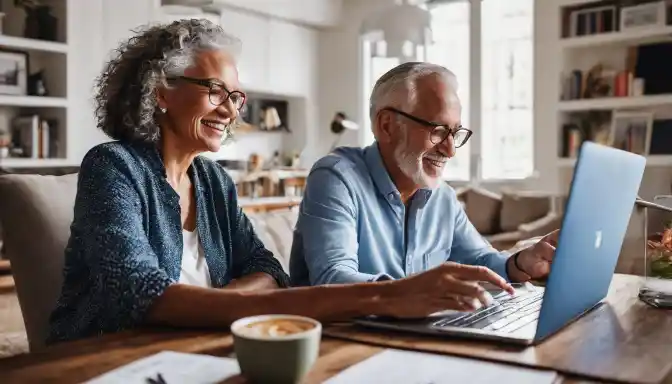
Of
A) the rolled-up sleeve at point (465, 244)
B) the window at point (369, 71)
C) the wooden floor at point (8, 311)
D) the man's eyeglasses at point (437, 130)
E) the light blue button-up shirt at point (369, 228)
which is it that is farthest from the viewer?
the window at point (369, 71)

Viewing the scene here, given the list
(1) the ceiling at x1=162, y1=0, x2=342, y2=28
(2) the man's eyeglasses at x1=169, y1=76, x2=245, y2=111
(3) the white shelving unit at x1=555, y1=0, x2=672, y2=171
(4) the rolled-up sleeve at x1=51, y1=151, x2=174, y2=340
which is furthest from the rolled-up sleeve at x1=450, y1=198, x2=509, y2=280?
(1) the ceiling at x1=162, y1=0, x2=342, y2=28

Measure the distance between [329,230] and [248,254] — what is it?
256 millimetres

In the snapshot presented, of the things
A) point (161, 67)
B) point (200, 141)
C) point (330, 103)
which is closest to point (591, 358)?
point (200, 141)

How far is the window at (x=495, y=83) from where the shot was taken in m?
5.92

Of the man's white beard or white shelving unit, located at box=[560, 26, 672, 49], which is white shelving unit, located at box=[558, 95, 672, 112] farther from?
the man's white beard

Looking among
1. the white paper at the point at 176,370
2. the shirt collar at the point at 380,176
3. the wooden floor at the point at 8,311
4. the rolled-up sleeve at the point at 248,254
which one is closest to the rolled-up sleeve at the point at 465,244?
the shirt collar at the point at 380,176

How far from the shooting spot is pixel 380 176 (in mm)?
1695

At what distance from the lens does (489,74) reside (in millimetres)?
6121

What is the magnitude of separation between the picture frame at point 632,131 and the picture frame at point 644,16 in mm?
606

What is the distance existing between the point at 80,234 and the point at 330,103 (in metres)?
5.89

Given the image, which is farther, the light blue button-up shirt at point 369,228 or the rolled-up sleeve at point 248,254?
the rolled-up sleeve at point 248,254

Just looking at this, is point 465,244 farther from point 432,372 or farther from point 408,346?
point 432,372

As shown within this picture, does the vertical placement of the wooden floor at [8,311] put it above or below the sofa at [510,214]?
below

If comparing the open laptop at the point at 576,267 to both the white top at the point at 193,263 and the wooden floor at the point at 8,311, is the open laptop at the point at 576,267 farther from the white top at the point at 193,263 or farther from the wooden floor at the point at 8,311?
the wooden floor at the point at 8,311
